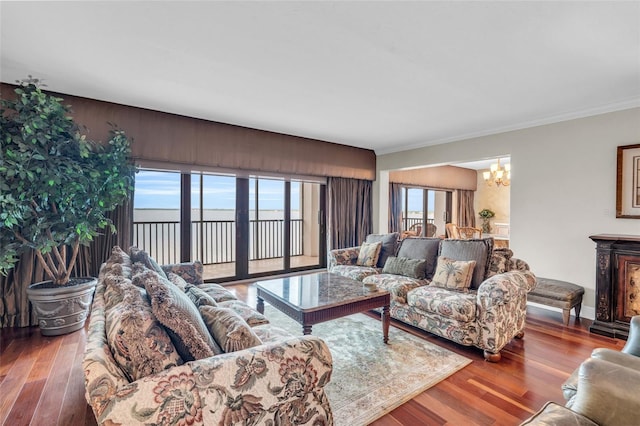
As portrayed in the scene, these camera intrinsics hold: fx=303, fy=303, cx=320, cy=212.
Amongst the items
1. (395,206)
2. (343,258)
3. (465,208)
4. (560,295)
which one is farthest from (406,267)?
(465,208)

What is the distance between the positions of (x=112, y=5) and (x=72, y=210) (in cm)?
194

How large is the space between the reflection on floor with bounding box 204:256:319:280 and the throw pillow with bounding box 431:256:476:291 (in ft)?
10.2

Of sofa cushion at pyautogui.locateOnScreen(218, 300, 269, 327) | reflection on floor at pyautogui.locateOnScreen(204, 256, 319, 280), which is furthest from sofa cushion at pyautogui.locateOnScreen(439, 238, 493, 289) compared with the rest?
reflection on floor at pyautogui.locateOnScreen(204, 256, 319, 280)

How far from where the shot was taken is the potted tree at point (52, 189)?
8.47 feet

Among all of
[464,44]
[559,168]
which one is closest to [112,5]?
[464,44]

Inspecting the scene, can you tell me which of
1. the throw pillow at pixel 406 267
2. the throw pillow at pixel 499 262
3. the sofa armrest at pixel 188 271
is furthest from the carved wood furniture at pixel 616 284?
the sofa armrest at pixel 188 271

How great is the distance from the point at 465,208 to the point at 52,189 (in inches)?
332

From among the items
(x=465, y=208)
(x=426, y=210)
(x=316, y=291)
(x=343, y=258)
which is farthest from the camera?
(x=465, y=208)

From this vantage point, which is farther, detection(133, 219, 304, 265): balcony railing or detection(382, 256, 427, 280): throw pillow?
detection(133, 219, 304, 265): balcony railing

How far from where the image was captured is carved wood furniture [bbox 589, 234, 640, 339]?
2932 mm

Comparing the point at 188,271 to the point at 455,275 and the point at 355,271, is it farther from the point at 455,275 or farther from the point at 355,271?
the point at 455,275

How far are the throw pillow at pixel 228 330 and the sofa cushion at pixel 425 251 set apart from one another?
260 cm

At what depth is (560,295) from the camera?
3291 millimetres

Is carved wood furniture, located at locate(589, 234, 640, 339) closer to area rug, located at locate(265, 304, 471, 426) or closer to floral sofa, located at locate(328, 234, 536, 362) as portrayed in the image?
floral sofa, located at locate(328, 234, 536, 362)
